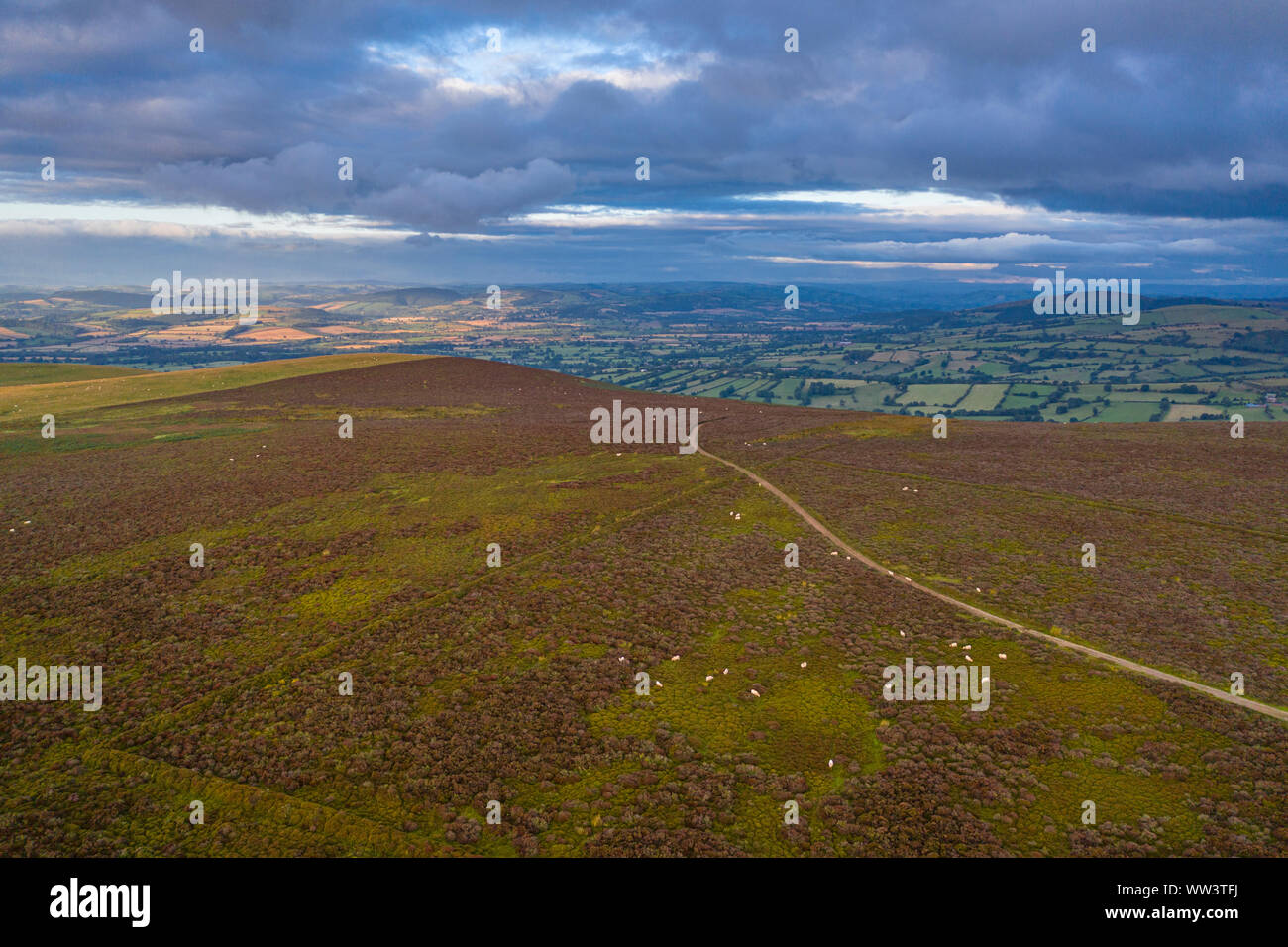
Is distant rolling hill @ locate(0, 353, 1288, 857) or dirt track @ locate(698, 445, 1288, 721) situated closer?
distant rolling hill @ locate(0, 353, 1288, 857)

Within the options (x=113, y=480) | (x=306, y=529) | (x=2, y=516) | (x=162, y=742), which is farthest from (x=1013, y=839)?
(x=113, y=480)

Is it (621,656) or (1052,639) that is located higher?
(1052,639)

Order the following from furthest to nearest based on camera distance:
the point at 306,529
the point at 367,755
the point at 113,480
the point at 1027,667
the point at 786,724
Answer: the point at 113,480 → the point at 306,529 → the point at 1027,667 → the point at 786,724 → the point at 367,755

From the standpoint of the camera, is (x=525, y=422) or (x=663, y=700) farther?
(x=525, y=422)

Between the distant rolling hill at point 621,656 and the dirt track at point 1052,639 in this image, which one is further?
the dirt track at point 1052,639

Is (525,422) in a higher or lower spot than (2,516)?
higher

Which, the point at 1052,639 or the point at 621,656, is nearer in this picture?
the point at 621,656

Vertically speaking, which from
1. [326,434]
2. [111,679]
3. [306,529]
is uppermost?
[326,434]

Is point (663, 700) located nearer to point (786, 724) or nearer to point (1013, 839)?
point (786, 724)

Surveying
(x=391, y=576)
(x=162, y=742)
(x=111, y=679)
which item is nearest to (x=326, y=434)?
(x=391, y=576)

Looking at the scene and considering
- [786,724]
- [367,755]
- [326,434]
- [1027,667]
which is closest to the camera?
[367,755]
